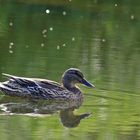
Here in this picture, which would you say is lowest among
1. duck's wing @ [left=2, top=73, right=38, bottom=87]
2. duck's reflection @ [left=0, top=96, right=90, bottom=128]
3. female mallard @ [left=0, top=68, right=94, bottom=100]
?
duck's reflection @ [left=0, top=96, right=90, bottom=128]

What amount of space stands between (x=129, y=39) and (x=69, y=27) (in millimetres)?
1777

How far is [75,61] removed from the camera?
50.1 feet

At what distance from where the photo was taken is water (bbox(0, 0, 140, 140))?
35.2 feet

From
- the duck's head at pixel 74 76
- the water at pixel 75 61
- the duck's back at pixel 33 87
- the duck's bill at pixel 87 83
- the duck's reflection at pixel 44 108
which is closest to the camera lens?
the water at pixel 75 61

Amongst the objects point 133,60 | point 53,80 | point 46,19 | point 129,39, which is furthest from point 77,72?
point 46,19

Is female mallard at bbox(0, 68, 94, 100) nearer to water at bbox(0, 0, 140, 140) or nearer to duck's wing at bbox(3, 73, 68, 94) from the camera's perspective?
duck's wing at bbox(3, 73, 68, 94)

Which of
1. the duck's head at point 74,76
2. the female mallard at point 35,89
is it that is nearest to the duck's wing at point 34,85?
the female mallard at point 35,89

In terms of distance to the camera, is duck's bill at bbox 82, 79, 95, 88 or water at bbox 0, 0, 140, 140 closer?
water at bbox 0, 0, 140, 140

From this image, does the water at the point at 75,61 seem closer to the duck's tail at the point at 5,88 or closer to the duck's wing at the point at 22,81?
the duck's tail at the point at 5,88

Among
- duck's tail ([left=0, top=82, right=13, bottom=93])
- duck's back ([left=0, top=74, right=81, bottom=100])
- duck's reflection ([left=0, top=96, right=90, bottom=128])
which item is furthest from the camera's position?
duck's back ([left=0, top=74, right=81, bottom=100])

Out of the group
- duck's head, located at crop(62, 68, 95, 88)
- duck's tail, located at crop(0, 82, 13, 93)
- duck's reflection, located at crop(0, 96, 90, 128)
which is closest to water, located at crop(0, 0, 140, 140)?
duck's reflection, located at crop(0, 96, 90, 128)

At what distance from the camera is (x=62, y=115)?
38.2 ft

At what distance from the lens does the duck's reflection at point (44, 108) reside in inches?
449

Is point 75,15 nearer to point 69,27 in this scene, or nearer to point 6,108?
point 69,27
